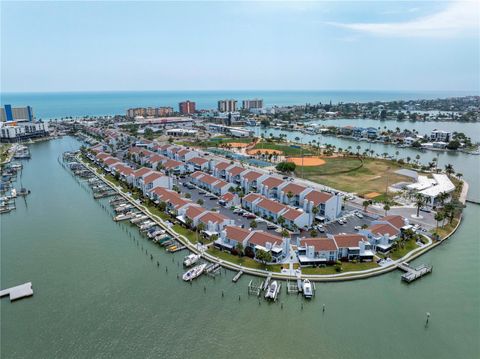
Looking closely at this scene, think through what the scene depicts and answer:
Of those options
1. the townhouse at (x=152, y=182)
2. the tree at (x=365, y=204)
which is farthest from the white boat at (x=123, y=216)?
the tree at (x=365, y=204)

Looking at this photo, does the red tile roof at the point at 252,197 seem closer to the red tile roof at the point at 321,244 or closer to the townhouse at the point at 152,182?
the red tile roof at the point at 321,244

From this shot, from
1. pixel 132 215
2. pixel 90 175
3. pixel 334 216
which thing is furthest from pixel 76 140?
pixel 334 216

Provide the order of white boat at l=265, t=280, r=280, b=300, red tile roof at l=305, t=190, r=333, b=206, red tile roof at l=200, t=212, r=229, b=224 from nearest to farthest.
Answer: white boat at l=265, t=280, r=280, b=300 → red tile roof at l=200, t=212, r=229, b=224 → red tile roof at l=305, t=190, r=333, b=206

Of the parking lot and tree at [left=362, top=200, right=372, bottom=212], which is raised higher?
tree at [left=362, top=200, right=372, bottom=212]

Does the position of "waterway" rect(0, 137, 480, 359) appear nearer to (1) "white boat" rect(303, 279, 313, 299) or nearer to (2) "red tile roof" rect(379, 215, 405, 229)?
(1) "white boat" rect(303, 279, 313, 299)

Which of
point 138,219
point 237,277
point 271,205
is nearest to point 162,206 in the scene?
point 138,219

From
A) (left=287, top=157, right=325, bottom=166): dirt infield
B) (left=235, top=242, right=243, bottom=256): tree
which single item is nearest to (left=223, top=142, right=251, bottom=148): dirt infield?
Result: (left=287, top=157, right=325, bottom=166): dirt infield

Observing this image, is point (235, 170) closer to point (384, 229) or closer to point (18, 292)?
point (384, 229)
